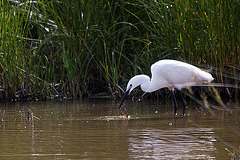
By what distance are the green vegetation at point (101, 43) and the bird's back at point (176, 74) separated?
55 cm

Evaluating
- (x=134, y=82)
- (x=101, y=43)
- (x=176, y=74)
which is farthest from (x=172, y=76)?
(x=101, y=43)

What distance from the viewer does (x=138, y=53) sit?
877cm

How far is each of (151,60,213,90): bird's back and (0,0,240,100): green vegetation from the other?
0.55 meters

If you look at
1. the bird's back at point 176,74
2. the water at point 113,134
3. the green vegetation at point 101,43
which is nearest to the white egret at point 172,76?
the bird's back at point 176,74

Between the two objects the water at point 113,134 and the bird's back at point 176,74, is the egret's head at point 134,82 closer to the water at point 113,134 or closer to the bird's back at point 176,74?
the bird's back at point 176,74

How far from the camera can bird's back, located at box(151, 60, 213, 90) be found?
6.60 metres

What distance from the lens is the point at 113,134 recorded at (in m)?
4.50

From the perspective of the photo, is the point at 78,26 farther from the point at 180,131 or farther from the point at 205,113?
the point at 180,131

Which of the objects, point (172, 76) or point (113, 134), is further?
point (172, 76)

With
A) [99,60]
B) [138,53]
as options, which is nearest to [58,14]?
[99,60]

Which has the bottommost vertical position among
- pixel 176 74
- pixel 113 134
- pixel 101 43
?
pixel 113 134

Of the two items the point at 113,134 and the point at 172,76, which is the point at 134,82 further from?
the point at 113,134

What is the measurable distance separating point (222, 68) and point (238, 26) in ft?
2.34

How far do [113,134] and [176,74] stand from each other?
2.41 m
